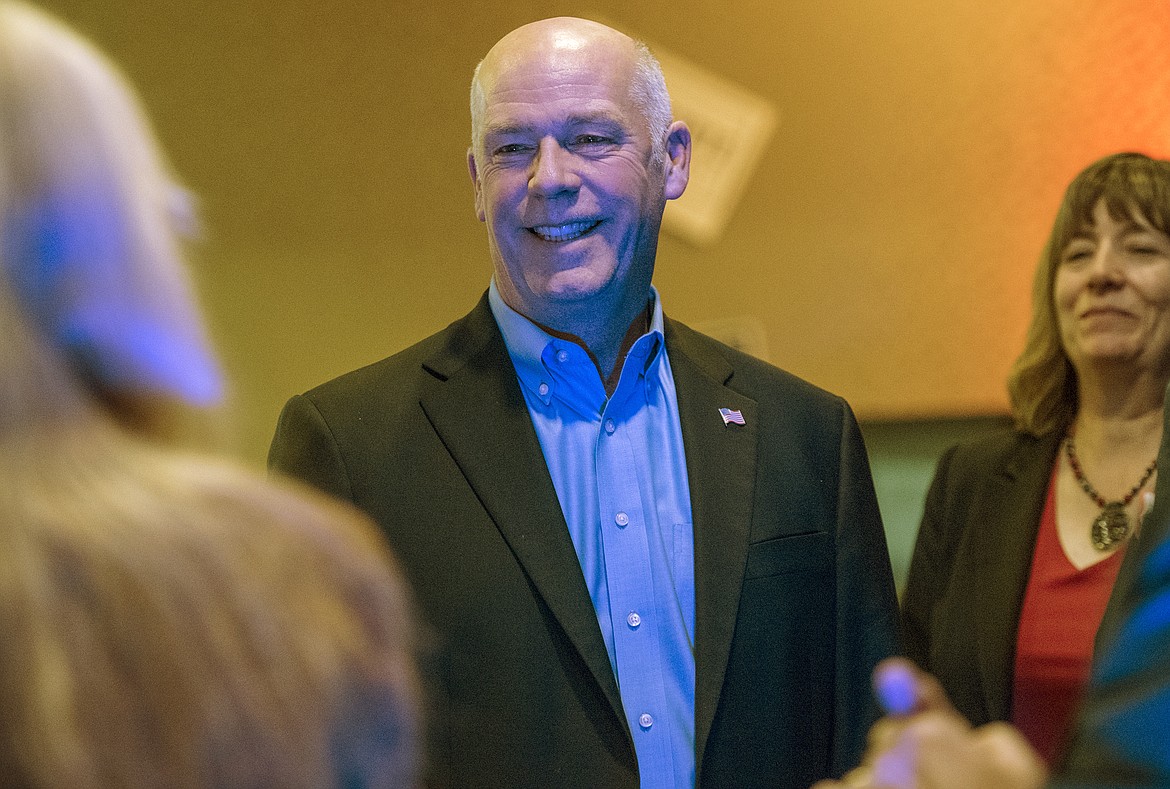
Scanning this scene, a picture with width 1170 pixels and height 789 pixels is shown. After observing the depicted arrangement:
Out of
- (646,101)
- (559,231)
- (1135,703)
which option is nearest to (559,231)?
(559,231)

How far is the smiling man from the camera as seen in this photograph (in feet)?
5.65

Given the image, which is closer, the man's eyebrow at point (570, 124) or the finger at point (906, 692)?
the finger at point (906, 692)

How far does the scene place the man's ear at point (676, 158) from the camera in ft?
7.09

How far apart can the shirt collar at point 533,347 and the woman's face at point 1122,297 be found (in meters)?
0.98

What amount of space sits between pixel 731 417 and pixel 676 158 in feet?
1.58

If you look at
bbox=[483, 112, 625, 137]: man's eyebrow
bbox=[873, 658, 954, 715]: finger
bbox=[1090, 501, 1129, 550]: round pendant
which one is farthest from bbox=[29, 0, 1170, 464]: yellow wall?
bbox=[873, 658, 954, 715]: finger

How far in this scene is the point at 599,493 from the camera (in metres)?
1.87

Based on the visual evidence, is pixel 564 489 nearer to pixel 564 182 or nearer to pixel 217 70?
pixel 564 182

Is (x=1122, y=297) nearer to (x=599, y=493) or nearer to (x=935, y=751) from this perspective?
(x=599, y=493)

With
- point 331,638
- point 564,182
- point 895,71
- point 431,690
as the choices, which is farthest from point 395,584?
point 895,71

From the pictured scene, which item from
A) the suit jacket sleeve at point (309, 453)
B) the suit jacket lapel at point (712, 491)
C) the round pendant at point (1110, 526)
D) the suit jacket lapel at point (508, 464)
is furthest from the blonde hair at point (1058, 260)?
the suit jacket sleeve at point (309, 453)

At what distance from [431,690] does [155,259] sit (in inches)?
38.8

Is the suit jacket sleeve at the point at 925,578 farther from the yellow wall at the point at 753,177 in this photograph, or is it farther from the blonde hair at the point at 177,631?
the blonde hair at the point at 177,631

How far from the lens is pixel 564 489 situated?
1.87 metres
